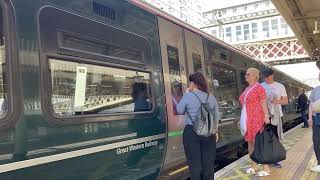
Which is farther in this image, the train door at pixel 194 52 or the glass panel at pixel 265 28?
the glass panel at pixel 265 28

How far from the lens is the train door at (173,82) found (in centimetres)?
554

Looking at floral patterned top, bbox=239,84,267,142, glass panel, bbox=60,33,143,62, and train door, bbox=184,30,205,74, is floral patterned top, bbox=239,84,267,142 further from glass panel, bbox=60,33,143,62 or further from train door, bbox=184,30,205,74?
glass panel, bbox=60,33,143,62

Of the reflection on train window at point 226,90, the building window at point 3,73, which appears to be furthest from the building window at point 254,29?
the building window at point 3,73

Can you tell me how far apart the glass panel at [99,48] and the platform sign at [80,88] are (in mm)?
199

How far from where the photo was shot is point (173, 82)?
591cm

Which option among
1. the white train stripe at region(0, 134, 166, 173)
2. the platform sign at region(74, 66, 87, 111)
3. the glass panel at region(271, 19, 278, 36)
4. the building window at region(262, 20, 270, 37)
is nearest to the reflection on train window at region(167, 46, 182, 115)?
the white train stripe at region(0, 134, 166, 173)

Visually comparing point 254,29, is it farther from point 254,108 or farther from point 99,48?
point 99,48

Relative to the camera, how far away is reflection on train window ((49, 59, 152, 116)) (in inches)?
141

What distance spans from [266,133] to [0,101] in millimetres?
3986

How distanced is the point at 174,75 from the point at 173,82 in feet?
0.39

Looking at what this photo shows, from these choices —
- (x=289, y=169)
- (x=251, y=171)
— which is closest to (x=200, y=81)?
(x=251, y=171)

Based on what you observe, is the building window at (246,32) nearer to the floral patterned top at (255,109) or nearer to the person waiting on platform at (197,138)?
the floral patterned top at (255,109)

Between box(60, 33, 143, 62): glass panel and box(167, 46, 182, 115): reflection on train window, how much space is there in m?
0.96

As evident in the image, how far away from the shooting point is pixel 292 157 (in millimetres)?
8344
